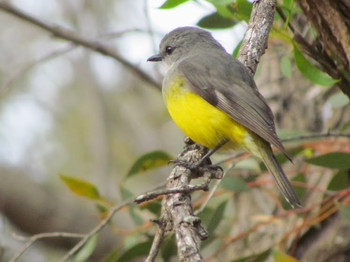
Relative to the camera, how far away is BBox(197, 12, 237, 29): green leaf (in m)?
3.29

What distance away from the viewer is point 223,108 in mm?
3176

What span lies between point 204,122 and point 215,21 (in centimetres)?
62

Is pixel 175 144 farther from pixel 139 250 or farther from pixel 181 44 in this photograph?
pixel 139 250

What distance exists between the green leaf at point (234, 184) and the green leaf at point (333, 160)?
0.53m

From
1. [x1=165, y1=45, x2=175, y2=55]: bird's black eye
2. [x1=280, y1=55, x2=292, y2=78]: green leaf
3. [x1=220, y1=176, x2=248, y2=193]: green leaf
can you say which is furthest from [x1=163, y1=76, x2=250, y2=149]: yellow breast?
[x1=165, y1=45, x2=175, y2=55]: bird's black eye

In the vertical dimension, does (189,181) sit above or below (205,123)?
above

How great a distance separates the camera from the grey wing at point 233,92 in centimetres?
301

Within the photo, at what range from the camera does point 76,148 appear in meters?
9.16

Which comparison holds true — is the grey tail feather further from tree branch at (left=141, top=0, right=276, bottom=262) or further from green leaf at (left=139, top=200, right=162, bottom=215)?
green leaf at (left=139, top=200, right=162, bottom=215)

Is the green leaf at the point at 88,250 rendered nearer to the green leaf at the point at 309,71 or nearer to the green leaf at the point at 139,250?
the green leaf at the point at 139,250

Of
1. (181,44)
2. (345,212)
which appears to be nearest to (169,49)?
(181,44)

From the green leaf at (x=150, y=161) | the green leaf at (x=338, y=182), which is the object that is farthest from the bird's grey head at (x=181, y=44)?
the green leaf at (x=338, y=182)

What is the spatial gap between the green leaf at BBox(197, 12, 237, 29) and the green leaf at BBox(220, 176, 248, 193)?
0.94 meters

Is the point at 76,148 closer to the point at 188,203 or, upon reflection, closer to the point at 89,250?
the point at 89,250
